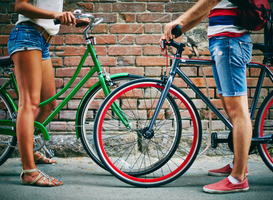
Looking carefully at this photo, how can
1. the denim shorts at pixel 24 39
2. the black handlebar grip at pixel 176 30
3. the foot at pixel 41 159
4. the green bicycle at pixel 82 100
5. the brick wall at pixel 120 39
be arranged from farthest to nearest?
the brick wall at pixel 120 39, the foot at pixel 41 159, the green bicycle at pixel 82 100, the denim shorts at pixel 24 39, the black handlebar grip at pixel 176 30

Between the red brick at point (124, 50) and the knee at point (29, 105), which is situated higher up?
the red brick at point (124, 50)

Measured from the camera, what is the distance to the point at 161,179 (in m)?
1.90

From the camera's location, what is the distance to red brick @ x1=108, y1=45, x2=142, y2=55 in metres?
2.69

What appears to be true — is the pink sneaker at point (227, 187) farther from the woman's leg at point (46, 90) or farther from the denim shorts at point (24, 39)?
the denim shorts at point (24, 39)

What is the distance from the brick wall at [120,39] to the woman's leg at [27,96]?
0.81 metres

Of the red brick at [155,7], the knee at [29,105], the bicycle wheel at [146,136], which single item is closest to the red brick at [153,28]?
the red brick at [155,7]

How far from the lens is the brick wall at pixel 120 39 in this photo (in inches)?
105

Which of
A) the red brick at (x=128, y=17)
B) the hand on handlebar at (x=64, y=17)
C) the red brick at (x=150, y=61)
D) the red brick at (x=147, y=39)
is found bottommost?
the red brick at (x=150, y=61)

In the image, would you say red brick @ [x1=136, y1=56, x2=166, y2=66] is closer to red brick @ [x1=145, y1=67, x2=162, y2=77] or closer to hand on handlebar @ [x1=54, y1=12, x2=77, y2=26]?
red brick @ [x1=145, y1=67, x2=162, y2=77]

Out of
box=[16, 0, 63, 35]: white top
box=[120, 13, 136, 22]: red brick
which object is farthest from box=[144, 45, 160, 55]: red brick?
box=[16, 0, 63, 35]: white top

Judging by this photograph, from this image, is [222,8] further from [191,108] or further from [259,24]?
[191,108]

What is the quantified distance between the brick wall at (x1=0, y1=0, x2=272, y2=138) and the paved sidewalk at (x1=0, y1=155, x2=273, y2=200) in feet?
1.95

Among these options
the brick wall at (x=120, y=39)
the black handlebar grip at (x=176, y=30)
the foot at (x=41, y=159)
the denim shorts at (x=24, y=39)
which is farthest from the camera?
the brick wall at (x=120, y=39)

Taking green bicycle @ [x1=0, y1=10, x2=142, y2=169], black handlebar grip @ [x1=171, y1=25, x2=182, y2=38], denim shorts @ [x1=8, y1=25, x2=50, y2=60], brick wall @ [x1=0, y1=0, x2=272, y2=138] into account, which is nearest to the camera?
black handlebar grip @ [x1=171, y1=25, x2=182, y2=38]
